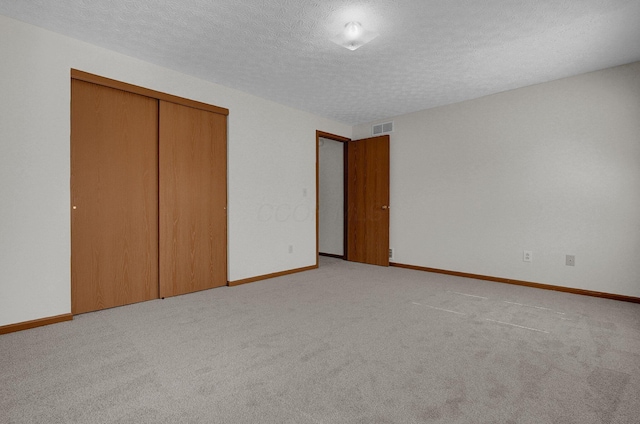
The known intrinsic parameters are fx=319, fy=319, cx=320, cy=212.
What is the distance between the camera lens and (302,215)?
15.9 feet

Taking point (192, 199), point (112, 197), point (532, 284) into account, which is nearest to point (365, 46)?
point (192, 199)

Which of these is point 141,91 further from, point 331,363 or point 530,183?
point 530,183

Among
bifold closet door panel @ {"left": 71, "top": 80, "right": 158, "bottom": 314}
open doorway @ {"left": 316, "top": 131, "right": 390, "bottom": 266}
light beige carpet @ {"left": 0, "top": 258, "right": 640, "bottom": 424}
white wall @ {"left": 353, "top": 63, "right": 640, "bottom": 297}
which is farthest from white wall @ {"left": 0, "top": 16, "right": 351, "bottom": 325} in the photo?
white wall @ {"left": 353, "top": 63, "right": 640, "bottom": 297}

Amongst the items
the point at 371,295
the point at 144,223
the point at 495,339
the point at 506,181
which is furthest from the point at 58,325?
the point at 506,181

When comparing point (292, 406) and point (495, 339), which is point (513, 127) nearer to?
point (495, 339)

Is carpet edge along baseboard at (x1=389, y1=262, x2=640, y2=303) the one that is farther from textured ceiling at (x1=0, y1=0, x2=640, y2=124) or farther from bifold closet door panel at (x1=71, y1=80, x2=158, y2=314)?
bifold closet door panel at (x1=71, y1=80, x2=158, y2=314)

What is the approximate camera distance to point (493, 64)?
10.7 feet

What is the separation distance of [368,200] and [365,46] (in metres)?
2.89

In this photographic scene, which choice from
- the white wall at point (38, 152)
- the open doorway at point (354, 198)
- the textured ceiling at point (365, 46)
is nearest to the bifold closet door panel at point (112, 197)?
the white wall at point (38, 152)

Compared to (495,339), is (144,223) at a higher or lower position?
higher

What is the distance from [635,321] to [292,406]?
120 inches

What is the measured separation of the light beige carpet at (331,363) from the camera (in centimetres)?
150

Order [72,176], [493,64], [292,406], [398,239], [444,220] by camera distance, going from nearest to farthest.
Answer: [292,406] < [72,176] < [493,64] < [444,220] < [398,239]

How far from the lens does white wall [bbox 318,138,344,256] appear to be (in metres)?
5.97
